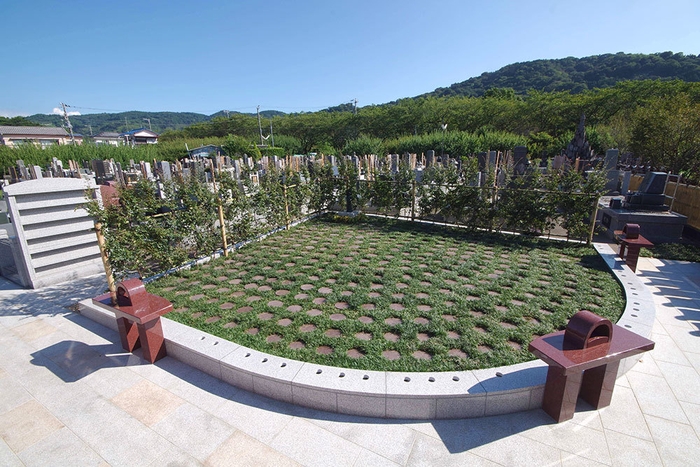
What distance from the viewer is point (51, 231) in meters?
5.51

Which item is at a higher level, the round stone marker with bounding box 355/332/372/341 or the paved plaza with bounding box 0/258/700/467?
the round stone marker with bounding box 355/332/372/341

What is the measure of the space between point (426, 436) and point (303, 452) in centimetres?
94

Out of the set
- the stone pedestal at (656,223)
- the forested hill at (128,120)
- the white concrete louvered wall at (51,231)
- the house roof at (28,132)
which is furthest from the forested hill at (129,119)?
the stone pedestal at (656,223)

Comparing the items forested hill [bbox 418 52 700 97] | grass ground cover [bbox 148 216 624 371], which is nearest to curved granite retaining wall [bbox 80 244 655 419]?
grass ground cover [bbox 148 216 624 371]

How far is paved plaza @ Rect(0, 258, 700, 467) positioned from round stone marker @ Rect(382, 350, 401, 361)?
641 millimetres

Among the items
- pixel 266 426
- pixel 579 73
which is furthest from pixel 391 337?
pixel 579 73

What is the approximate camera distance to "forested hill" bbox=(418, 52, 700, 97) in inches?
2042

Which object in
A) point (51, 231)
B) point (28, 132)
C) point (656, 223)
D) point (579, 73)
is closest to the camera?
point (51, 231)

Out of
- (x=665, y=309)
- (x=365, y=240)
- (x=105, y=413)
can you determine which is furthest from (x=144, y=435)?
(x=665, y=309)

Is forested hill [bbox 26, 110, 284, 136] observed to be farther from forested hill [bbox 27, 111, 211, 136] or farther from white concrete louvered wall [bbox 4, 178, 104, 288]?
white concrete louvered wall [bbox 4, 178, 104, 288]

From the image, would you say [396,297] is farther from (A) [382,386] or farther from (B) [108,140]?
(B) [108,140]

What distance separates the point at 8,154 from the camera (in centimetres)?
2244

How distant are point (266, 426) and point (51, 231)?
5294 mm

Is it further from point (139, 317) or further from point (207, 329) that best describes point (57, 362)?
point (207, 329)
